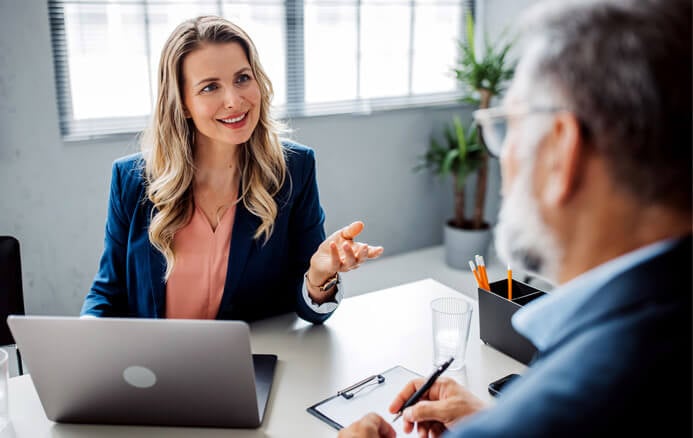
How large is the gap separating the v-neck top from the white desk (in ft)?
0.75

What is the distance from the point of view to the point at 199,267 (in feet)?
5.55

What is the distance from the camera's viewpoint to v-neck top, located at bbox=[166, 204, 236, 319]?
1.68m

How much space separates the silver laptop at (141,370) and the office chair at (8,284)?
0.66 metres

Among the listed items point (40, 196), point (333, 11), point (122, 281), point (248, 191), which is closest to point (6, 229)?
point (40, 196)

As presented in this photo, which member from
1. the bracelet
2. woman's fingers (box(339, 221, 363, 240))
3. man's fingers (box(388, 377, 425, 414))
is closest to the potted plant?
the bracelet

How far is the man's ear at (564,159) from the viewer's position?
65 cm

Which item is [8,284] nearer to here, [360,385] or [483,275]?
[360,385]

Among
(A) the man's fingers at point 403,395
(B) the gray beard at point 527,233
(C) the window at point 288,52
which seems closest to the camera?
(B) the gray beard at point 527,233

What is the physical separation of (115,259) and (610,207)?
1.34 m

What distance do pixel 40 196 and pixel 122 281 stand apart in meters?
1.41

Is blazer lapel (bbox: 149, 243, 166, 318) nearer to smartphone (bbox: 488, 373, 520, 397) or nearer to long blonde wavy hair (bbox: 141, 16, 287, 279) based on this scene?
long blonde wavy hair (bbox: 141, 16, 287, 279)

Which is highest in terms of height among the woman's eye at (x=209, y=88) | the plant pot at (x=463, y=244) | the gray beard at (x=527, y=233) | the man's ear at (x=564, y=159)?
the woman's eye at (x=209, y=88)

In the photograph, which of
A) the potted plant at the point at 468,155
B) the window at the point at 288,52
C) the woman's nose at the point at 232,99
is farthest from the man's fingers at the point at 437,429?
the potted plant at the point at 468,155

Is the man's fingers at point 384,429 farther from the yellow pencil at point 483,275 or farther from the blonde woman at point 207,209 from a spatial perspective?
the blonde woman at point 207,209
